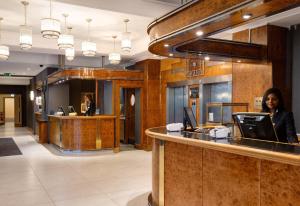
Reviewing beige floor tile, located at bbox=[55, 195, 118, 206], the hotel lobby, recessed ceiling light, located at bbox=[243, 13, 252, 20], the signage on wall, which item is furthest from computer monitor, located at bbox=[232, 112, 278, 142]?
the signage on wall

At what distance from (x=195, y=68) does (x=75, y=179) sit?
14.1ft

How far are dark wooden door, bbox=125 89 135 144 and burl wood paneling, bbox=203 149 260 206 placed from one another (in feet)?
26.4

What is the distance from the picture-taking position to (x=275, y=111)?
3.99 metres

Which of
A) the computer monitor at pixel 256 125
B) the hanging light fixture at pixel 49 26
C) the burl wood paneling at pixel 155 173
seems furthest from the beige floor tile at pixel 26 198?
the computer monitor at pixel 256 125

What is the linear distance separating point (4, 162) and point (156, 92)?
4981mm

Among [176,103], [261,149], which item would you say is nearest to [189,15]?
[261,149]

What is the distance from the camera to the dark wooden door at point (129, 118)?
11.0 meters

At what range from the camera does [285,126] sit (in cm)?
383

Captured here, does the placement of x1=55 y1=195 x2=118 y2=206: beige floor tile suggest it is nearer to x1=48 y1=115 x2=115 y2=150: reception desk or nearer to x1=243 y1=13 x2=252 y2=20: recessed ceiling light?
x1=243 y1=13 x2=252 y2=20: recessed ceiling light

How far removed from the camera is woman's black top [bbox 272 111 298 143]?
379cm

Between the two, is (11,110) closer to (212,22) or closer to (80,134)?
(80,134)

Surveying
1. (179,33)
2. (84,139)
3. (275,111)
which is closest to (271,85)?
(275,111)

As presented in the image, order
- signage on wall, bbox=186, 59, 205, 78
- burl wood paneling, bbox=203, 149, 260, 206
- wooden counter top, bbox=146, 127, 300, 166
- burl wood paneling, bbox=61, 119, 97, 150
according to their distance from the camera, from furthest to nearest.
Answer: burl wood paneling, bbox=61, 119, 97, 150, signage on wall, bbox=186, 59, 205, 78, burl wood paneling, bbox=203, 149, 260, 206, wooden counter top, bbox=146, 127, 300, 166

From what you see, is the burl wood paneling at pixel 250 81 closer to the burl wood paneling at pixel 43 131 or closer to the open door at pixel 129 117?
the open door at pixel 129 117
